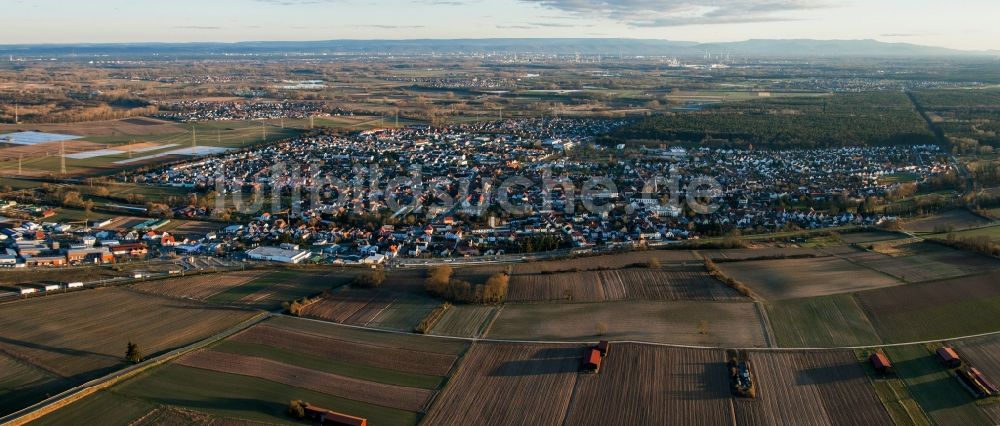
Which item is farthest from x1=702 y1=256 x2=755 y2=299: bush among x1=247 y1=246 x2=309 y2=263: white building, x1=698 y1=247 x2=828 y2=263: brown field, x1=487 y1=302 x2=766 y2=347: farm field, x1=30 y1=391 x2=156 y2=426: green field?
x1=30 y1=391 x2=156 y2=426: green field

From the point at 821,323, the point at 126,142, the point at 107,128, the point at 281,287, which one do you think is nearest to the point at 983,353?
the point at 821,323

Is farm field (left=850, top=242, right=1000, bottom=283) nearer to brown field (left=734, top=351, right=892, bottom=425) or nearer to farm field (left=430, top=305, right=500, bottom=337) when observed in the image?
brown field (left=734, top=351, right=892, bottom=425)

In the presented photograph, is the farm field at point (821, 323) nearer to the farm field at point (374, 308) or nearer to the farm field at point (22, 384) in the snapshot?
the farm field at point (374, 308)

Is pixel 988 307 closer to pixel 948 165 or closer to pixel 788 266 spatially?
pixel 788 266

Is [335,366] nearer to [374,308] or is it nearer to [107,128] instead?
[374,308]

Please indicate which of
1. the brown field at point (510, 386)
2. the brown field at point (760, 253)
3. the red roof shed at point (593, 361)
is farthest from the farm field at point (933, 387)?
the brown field at point (760, 253)
